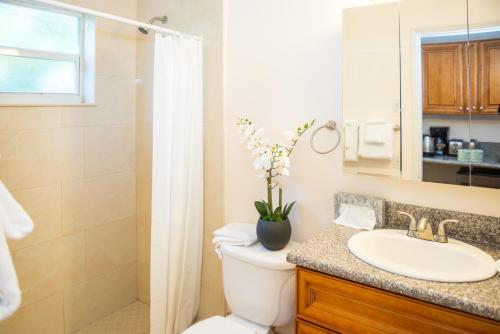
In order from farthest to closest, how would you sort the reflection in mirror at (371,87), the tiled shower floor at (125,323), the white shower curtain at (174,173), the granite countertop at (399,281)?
the tiled shower floor at (125,323) → the white shower curtain at (174,173) → the reflection in mirror at (371,87) → the granite countertop at (399,281)

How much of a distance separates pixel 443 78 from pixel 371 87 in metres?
0.29

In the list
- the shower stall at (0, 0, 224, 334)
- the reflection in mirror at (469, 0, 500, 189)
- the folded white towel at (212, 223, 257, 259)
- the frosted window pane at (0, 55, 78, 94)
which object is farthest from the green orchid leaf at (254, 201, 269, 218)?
the frosted window pane at (0, 55, 78, 94)

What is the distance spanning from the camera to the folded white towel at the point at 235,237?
5.97 feet

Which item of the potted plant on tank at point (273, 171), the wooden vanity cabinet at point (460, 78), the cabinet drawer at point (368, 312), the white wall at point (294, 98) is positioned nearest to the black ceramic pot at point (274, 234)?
the potted plant on tank at point (273, 171)

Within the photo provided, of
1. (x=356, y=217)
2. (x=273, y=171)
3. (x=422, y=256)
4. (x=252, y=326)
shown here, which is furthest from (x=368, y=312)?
(x=273, y=171)

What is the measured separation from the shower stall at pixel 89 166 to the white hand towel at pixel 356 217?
0.78 meters

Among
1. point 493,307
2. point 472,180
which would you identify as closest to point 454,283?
point 493,307

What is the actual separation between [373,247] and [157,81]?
1385mm

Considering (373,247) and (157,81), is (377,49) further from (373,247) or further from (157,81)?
(157,81)

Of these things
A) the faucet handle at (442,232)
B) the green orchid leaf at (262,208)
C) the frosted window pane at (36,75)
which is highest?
the frosted window pane at (36,75)

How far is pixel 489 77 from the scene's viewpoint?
1370 mm

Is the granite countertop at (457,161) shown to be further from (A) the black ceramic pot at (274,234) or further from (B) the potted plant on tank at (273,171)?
(A) the black ceramic pot at (274,234)

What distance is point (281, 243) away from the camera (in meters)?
1.74

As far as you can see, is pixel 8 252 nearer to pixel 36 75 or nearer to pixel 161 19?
pixel 36 75
